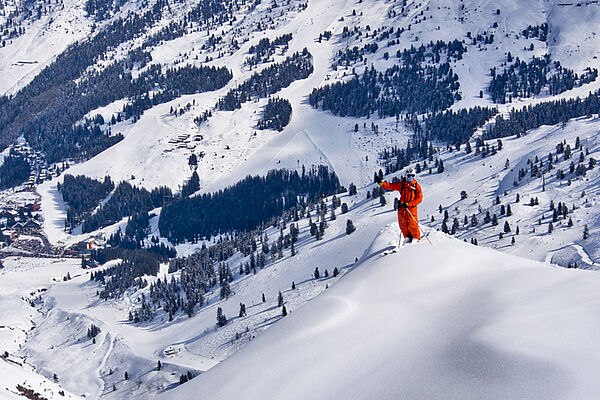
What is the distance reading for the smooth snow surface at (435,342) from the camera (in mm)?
9391

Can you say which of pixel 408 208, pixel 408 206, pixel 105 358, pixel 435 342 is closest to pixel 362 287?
pixel 435 342

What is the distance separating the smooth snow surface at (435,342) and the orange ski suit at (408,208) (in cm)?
412

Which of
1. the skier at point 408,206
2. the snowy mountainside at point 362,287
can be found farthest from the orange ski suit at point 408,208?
the snowy mountainside at point 362,287

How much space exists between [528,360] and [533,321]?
4.60ft

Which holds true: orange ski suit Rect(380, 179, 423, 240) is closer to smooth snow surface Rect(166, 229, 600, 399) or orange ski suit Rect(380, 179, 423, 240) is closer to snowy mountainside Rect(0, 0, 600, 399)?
snowy mountainside Rect(0, 0, 600, 399)

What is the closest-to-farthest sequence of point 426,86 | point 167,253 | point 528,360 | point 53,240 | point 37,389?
1. point 528,360
2. point 37,389
3. point 167,253
4. point 53,240
5. point 426,86

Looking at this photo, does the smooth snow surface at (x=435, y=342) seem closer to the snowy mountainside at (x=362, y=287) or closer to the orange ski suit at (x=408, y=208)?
the snowy mountainside at (x=362, y=287)

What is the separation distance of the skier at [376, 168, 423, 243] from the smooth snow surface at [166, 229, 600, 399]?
160 inches

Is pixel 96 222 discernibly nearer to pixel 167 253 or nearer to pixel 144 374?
pixel 167 253

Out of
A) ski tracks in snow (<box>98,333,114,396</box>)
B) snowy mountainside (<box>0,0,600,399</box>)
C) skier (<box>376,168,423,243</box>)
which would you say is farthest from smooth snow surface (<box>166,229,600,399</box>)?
ski tracks in snow (<box>98,333,114,396</box>)

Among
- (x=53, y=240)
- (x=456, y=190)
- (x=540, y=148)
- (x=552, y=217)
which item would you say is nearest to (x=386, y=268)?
(x=552, y=217)

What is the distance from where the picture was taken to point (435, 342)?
10.9 m

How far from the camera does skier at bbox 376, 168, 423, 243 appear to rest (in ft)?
62.7

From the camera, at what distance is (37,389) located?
41594 millimetres
